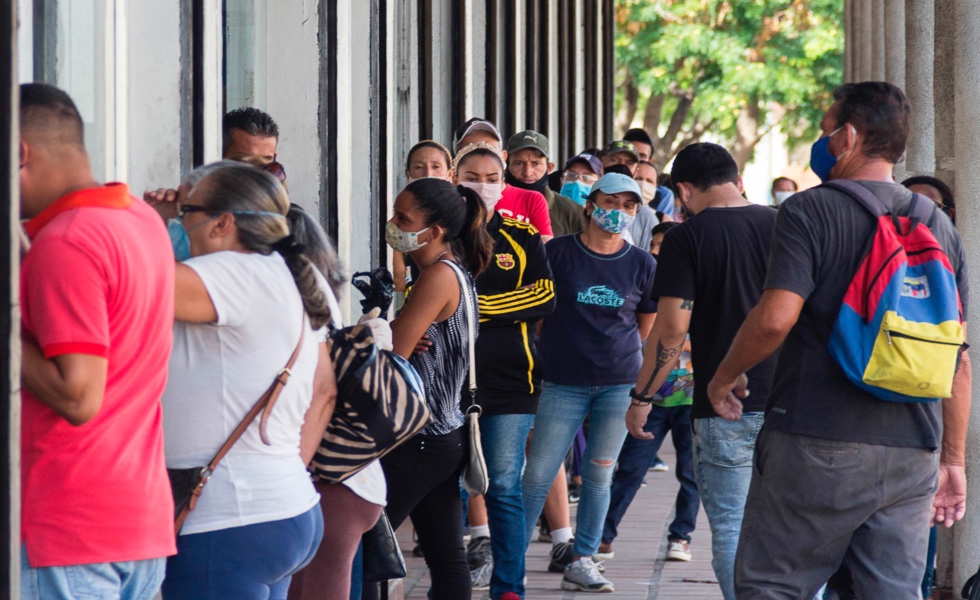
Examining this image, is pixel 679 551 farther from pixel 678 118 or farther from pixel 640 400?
pixel 678 118

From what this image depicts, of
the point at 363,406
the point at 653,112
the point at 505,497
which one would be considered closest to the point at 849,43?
the point at 653,112

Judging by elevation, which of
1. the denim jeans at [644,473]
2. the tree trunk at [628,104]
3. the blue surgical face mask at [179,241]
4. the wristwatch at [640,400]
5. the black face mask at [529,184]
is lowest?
the denim jeans at [644,473]

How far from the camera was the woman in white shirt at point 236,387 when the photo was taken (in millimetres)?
3143

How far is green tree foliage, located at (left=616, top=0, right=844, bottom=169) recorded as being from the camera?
2928cm

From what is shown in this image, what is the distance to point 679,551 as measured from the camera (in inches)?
304

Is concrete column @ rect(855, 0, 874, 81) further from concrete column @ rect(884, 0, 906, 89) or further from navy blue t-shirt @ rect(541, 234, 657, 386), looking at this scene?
navy blue t-shirt @ rect(541, 234, 657, 386)

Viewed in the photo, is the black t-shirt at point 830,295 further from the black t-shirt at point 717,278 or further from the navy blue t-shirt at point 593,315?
the navy blue t-shirt at point 593,315

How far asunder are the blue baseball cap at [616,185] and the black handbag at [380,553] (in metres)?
2.70

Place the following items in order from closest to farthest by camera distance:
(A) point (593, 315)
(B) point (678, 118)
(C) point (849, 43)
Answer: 1. (A) point (593, 315)
2. (C) point (849, 43)
3. (B) point (678, 118)

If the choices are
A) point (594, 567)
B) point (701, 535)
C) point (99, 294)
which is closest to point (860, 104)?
point (99, 294)

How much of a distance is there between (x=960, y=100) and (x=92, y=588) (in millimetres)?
4990

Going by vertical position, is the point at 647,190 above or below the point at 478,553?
above

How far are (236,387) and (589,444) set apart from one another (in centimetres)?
393

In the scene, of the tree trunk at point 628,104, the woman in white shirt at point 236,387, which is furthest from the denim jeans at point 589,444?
the tree trunk at point 628,104
